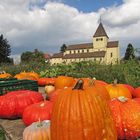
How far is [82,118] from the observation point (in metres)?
2.80

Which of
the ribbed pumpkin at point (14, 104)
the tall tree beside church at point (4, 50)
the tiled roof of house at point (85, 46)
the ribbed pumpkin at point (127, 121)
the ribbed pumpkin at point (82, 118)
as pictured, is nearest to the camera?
the ribbed pumpkin at point (82, 118)

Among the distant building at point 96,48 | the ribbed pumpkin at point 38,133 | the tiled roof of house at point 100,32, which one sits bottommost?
the ribbed pumpkin at point 38,133

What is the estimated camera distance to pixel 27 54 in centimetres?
8600

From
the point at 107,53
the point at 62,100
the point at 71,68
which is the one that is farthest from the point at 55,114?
the point at 107,53

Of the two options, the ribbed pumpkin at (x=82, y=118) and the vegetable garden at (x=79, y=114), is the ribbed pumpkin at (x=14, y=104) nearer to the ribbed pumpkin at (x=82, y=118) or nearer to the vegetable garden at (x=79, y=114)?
the vegetable garden at (x=79, y=114)

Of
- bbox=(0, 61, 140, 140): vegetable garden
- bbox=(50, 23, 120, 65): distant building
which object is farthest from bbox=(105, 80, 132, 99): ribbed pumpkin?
bbox=(50, 23, 120, 65): distant building

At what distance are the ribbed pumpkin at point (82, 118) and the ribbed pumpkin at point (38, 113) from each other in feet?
3.66

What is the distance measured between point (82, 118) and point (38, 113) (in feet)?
4.60

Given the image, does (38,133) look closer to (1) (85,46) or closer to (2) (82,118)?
(2) (82,118)

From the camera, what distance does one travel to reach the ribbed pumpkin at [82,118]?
2795 mm

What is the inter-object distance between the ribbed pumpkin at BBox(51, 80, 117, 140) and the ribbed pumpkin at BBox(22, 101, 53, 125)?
1117 millimetres

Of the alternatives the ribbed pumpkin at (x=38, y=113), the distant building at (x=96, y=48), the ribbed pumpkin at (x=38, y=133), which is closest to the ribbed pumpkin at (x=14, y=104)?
the ribbed pumpkin at (x=38, y=113)

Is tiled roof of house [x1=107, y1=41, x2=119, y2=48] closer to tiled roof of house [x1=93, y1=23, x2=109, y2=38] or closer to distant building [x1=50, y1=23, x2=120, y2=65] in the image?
distant building [x1=50, y1=23, x2=120, y2=65]

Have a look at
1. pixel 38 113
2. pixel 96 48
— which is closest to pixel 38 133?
pixel 38 113
